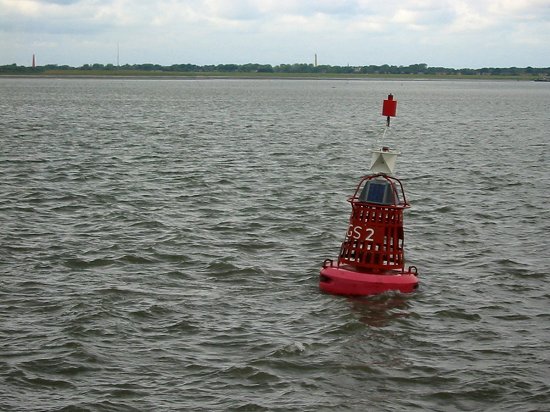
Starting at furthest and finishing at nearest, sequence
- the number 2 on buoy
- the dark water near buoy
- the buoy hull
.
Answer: the number 2 on buoy → the buoy hull → the dark water near buoy

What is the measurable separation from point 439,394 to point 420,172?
23.8 metres

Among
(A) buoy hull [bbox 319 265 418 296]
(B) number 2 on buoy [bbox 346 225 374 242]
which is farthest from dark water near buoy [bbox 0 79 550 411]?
(B) number 2 on buoy [bbox 346 225 374 242]

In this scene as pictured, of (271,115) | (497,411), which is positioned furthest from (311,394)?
(271,115)

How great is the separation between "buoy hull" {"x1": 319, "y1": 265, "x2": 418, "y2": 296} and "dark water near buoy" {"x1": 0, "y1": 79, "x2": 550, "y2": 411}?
0.20m

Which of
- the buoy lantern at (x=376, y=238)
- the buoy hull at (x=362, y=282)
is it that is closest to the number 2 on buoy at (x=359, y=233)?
the buoy lantern at (x=376, y=238)

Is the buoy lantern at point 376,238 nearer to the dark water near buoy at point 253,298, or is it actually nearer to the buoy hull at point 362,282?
the buoy hull at point 362,282

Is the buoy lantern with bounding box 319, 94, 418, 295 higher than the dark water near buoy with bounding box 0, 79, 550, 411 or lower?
higher

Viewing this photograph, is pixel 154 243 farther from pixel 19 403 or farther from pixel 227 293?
pixel 19 403

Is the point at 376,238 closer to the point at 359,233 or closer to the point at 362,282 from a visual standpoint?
the point at 359,233

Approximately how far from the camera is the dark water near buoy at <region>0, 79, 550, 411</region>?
11594 mm

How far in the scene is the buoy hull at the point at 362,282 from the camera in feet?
49.2

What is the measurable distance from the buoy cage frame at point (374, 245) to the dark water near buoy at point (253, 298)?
0.27m

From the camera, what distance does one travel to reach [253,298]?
50.8 feet

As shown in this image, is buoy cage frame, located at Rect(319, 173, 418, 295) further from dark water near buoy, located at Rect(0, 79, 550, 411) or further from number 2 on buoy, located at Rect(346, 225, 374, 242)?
dark water near buoy, located at Rect(0, 79, 550, 411)
